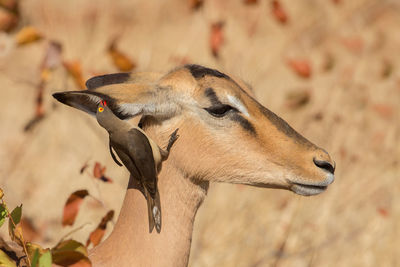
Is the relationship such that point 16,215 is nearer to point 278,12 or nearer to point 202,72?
point 202,72

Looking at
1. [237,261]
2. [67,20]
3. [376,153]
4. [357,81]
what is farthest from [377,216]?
[67,20]

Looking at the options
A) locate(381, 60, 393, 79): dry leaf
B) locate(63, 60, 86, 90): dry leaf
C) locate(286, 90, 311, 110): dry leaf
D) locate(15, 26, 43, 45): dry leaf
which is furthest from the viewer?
locate(381, 60, 393, 79): dry leaf

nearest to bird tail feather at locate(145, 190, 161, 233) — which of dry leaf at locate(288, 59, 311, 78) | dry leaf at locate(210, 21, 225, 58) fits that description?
dry leaf at locate(210, 21, 225, 58)

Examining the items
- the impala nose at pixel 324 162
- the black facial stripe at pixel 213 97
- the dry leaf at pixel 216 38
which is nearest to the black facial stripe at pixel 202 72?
the black facial stripe at pixel 213 97

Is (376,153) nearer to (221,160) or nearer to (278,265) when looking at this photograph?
(278,265)

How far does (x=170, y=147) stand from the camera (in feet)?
9.27

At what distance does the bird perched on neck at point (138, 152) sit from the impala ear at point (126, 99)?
0.05 m

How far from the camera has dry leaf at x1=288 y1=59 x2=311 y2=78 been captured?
22.6 feet

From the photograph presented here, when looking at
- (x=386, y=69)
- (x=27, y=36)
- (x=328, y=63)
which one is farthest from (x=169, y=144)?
(x=386, y=69)

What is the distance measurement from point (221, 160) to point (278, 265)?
5.78 feet

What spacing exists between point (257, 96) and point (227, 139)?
10.1 feet

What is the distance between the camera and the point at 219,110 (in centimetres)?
284

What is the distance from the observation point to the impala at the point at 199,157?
110 inches

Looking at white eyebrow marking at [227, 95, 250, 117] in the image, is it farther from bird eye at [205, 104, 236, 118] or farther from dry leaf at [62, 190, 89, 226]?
dry leaf at [62, 190, 89, 226]
